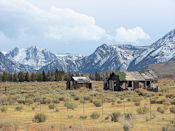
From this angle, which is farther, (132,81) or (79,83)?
(79,83)

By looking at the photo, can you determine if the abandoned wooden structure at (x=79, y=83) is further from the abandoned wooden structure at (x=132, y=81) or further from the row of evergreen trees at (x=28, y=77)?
the row of evergreen trees at (x=28, y=77)

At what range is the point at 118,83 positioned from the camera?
4912 cm

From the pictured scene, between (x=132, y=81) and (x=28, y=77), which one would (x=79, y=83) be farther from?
(x=28, y=77)

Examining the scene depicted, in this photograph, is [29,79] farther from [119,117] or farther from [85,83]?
[119,117]

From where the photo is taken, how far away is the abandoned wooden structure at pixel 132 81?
48.6m

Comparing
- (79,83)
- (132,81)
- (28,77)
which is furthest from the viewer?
(28,77)

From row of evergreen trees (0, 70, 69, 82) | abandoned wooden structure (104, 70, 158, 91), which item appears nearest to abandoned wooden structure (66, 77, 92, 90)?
abandoned wooden structure (104, 70, 158, 91)

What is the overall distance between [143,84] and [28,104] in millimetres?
26715

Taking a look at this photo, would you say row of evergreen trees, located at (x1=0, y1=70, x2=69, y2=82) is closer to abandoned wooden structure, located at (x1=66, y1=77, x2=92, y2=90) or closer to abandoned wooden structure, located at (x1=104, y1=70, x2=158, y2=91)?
abandoned wooden structure, located at (x1=66, y1=77, x2=92, y2=90)

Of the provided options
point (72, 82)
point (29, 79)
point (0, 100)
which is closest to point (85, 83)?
point (72, 82)

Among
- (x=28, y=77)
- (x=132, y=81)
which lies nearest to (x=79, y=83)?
(x=132, y=81)

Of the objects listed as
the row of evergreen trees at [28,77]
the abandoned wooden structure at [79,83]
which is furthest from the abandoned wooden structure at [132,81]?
the row of evergreen trees at [28,77]

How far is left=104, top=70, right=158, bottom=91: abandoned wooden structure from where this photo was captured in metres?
48.6

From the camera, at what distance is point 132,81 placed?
48812 mm
